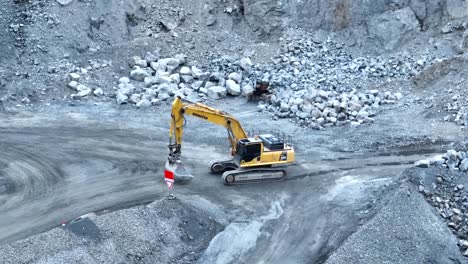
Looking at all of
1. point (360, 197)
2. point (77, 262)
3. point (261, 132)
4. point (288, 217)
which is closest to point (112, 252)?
point (77, 262)

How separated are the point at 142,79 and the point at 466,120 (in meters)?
12.5

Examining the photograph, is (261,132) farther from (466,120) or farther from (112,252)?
(112,252)

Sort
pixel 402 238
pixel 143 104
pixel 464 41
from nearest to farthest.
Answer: pixel 402 238
pixel 143 104
pixel 464 41

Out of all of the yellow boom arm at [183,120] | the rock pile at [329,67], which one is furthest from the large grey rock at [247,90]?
the yellow boom arm at [183,120]

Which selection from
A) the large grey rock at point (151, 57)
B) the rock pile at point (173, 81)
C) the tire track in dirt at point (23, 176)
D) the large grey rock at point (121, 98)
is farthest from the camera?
the large grey rock at point (151, 57)

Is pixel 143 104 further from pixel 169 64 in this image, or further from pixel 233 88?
pixel 233 88

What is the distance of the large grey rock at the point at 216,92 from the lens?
25781 mm

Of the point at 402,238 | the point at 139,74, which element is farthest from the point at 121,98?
the point at 402,238

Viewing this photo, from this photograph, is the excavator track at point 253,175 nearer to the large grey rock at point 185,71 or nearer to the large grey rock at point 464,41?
the large grey rock at point 185,71

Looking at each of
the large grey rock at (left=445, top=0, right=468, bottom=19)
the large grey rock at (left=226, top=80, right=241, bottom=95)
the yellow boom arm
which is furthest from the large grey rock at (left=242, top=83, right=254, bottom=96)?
the large grey rock at (left=445, top=0, right=468, bottom=19)

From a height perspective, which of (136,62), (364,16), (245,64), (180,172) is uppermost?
(364,16)

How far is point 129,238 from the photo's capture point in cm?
1450

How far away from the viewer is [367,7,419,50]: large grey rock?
28359 mm

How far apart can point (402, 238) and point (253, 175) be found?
16.0ft
